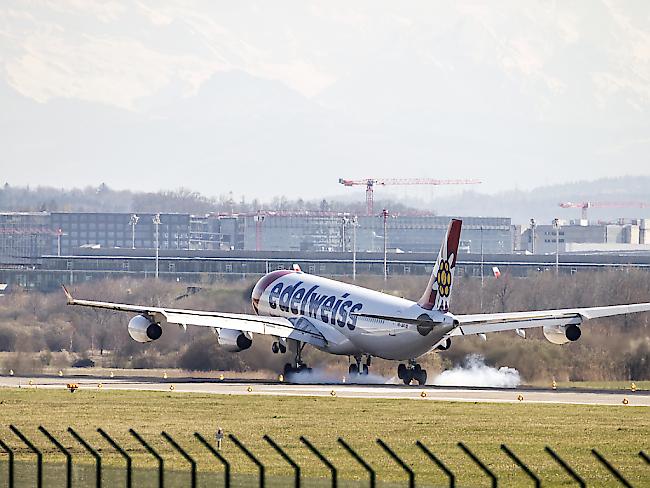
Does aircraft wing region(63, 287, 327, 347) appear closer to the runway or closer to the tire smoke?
the runway

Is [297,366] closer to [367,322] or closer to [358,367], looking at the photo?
[358,367]

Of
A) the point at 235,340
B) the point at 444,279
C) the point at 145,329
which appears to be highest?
the point at 444,279

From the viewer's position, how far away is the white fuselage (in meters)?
77.5

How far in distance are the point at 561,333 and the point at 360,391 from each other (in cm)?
1398

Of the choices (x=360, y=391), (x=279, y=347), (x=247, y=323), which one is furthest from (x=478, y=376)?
(x=360, y=391)

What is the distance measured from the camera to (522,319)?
81.7m

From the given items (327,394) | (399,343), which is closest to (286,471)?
(327,394)

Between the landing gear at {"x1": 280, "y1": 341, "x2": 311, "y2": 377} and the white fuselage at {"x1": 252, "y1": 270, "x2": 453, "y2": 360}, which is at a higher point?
the white fuselage at {"x1": 252, "y1": 270, "x2": 453, "y2": 360}

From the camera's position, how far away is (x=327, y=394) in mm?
71750

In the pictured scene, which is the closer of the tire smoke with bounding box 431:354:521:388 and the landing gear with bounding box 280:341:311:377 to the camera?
the tire smoke with bounding box 431:354:521:388

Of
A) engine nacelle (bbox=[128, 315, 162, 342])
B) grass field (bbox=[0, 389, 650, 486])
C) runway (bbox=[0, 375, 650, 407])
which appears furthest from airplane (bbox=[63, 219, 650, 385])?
grass field (bbox=[0, 389, 650, 486])

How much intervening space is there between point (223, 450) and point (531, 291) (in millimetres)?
93974

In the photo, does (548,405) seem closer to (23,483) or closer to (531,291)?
(23,483)

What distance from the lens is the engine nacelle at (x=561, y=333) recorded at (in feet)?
269
